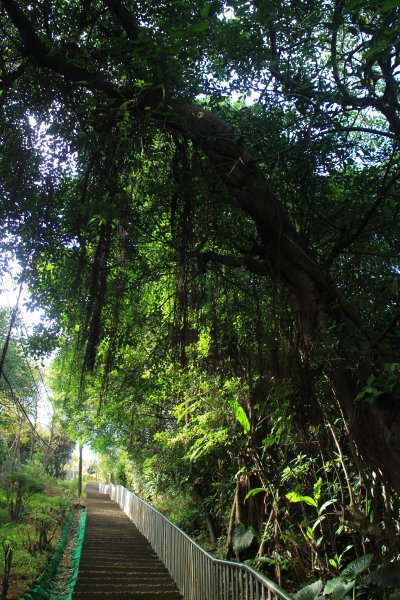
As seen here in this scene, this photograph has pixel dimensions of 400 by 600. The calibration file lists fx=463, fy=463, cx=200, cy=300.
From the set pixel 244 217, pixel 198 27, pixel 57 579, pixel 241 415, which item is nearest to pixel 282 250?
pixel 244 217

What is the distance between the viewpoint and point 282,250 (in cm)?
352

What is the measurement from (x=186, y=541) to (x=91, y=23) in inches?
246

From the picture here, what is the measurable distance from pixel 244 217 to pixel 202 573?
12.9 ft

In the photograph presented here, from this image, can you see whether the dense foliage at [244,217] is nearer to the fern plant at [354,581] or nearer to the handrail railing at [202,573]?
the fern plant at [354,581]

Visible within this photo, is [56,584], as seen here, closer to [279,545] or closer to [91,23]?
[279,545]

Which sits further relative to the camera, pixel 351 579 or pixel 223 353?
pixel 223 353

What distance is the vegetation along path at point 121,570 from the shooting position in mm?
6133

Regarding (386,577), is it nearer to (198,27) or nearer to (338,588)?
(338,588)

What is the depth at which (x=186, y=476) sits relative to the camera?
10250 mm

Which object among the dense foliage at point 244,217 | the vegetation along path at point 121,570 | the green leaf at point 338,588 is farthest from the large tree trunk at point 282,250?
the vegetation along path at point 121,570

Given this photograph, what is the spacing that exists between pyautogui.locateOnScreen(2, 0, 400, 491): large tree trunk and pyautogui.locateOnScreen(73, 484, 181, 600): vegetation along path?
14.8 ft

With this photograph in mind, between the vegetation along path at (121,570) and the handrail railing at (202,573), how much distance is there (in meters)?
0.22

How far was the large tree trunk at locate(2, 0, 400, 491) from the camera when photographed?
3.12 meters

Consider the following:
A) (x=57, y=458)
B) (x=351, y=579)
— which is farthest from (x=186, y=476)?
(x=57, y=458)
